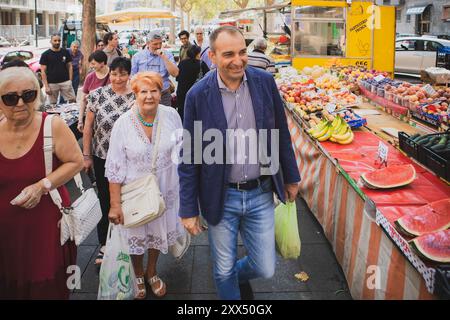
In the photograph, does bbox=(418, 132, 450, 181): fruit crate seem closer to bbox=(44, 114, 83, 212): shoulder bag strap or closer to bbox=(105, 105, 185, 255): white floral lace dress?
bbox=(105, 105, 185, 255): white floral lace dress

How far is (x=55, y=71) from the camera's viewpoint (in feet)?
32.2

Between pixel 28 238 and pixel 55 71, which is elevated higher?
pixel 55 71

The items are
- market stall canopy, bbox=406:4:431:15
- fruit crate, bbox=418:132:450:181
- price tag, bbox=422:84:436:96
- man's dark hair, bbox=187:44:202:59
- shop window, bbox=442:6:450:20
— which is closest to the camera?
fruit crate, bbox=418:132:450:181

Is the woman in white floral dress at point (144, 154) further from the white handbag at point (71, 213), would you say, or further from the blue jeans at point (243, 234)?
the blue jeans at point (243, 234)

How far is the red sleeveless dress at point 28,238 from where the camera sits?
100 inches

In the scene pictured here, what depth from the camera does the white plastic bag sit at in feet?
10.6

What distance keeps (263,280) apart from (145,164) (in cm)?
145

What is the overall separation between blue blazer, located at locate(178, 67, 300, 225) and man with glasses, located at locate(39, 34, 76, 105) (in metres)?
8.05

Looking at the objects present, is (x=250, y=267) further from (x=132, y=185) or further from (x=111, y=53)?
(x=111, y=53)

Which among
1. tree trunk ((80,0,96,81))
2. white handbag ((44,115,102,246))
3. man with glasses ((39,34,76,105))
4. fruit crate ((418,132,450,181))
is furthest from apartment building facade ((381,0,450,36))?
white handbag ((44,115,102,246))

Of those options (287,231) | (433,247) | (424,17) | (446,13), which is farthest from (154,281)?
(424,17)

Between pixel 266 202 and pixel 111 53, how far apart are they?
7.45 m

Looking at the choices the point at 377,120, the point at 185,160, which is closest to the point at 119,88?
the point at 185,160

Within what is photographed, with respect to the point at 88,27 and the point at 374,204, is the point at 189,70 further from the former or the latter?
the point at 88,27
